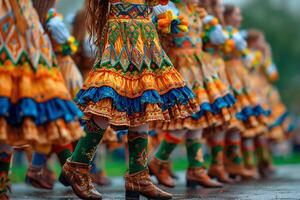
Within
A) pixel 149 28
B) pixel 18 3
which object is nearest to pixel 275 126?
pixel 149 28

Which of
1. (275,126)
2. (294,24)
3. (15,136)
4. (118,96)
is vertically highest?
(294,24)

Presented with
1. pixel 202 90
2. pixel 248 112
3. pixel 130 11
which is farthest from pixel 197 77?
pixel 130 11

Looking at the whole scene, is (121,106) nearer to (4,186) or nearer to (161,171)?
(4,186)

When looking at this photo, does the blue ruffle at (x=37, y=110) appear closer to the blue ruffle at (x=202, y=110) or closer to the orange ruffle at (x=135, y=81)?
the orange ruffle at (x=135, y=81)

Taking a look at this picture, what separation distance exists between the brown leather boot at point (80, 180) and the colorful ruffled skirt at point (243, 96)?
3758mm

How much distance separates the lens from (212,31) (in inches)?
326

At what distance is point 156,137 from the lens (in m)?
9.62

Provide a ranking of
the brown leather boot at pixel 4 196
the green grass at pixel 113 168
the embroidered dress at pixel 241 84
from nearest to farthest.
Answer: the brown leather boot at pixel 4 196 → the embroidered dress at pixel 241 84 → the green grass at pixel 113 168

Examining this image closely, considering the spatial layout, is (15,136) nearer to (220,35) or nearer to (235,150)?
(220,35)

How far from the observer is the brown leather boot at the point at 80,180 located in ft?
18.1

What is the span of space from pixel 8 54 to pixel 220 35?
394 centimetres

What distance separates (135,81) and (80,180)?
2.56ft

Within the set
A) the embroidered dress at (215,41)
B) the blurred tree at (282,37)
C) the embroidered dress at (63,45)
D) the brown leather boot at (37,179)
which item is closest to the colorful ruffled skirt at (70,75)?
the embroidered dress at (63,45)

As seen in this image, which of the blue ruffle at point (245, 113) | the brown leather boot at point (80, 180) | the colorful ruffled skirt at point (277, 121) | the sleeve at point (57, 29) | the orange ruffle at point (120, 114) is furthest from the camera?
the colorful ruffled skirt at point (277, 121)
